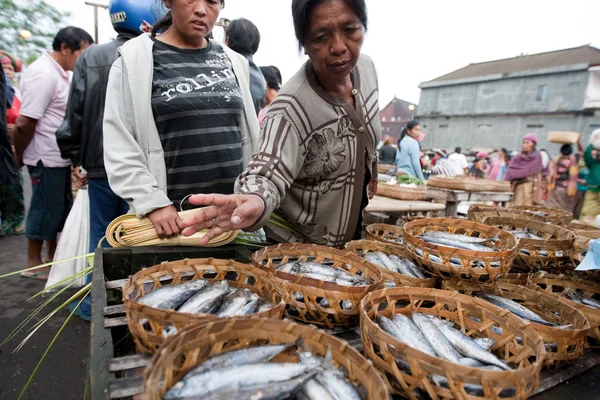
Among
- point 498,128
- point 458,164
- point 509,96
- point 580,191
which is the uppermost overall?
point 509,96

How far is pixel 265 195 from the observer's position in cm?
174

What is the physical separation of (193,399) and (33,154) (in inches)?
176

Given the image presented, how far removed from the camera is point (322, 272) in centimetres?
175

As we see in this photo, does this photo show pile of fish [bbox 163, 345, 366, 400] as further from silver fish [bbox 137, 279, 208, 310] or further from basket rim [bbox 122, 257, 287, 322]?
silver fish [bbox 137, 279, 208, 310]

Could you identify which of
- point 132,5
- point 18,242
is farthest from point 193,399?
point 18,242

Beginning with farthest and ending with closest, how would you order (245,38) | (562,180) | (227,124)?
(562,180) → (245,38) → (227,124)

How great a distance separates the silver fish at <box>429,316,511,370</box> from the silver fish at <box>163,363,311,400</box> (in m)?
0.62

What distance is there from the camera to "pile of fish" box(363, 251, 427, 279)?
1963mm

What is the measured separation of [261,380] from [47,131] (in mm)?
4528

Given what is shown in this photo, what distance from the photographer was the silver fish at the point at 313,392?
3.17 ft

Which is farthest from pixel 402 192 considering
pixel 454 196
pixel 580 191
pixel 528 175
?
pixel 580 191

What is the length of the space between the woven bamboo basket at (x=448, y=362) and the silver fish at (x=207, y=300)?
1.88 ft

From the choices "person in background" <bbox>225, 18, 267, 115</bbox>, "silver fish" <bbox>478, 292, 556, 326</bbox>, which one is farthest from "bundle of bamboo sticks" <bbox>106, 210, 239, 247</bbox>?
"person in background" <bbox>225, 18, 267, 115</bbox>

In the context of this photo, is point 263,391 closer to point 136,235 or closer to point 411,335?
point 411,335
